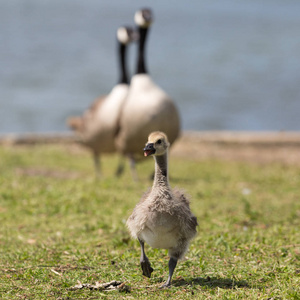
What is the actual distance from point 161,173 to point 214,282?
109 cm

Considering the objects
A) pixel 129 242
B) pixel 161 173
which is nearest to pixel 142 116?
pixel 129 242

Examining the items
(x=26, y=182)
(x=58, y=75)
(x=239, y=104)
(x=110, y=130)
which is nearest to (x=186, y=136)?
(x=110, y=130)

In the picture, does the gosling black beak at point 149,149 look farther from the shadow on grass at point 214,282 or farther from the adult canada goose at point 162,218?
the shadow on grass at point 214,282

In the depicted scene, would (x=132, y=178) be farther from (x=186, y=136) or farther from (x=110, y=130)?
(x=186, y=136)

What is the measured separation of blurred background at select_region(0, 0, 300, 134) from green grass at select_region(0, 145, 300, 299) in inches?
768

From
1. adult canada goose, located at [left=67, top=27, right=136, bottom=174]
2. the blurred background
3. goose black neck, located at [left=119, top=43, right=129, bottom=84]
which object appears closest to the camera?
adult canada goose, located at [left=67, top=27, right=136, bottom=174]

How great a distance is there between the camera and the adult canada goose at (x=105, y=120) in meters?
12.3

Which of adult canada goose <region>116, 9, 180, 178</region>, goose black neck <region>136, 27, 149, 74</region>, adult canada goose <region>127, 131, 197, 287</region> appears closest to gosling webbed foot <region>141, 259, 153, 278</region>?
adult canada goose <region>127, 131, 197, 287</region>

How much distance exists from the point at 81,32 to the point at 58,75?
57.0 ft

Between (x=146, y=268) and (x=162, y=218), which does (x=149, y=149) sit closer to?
(x=162, y=218)

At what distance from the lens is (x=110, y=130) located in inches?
484

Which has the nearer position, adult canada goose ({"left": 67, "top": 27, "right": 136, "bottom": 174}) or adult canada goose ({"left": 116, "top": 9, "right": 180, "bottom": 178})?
adult canada goose ({"left": 116, "top": 9, "right": 180, "bottom": 178})

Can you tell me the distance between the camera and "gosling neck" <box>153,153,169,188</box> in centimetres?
486

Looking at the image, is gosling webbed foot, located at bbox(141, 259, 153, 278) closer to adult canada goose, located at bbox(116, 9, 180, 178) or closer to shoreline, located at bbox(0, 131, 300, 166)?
adult canada goose, located at bbox(116, 9, 180, 178)
